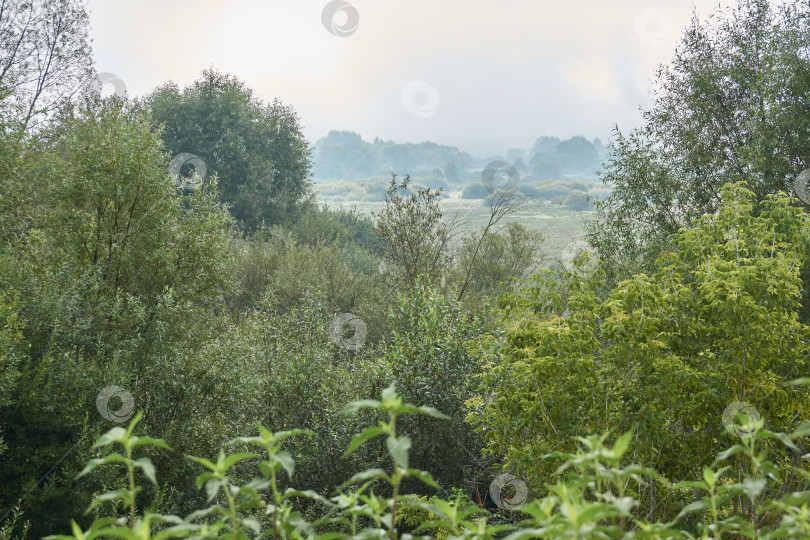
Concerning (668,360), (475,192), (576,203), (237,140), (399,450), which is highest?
(475,192)

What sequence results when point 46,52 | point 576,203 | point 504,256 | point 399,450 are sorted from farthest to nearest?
point 576,203 < point 504,256 < point 46,52 < point 399,450

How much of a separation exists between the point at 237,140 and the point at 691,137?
3044 centimetres

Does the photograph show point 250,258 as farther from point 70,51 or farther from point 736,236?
point 736,236

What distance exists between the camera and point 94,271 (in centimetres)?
1154

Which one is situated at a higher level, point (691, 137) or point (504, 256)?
point (691, 137)

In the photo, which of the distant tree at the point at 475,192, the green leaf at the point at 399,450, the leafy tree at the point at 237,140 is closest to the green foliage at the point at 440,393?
Result: the green leaf at the point at 399,450

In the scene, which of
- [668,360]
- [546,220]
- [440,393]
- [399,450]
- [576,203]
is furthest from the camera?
[576,203]

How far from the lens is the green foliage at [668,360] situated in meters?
5.85

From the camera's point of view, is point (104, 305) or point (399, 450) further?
point (104, 305)

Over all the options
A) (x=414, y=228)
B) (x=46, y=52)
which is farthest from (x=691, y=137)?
(x=46, y=52)

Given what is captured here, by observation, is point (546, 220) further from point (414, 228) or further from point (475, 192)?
point (414, 228)

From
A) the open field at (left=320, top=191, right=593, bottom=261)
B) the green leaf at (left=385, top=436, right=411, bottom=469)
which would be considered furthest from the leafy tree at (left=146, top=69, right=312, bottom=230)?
the green leaf at (left=385, top=436, right=411, bottom=469)

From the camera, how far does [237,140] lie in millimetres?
39625

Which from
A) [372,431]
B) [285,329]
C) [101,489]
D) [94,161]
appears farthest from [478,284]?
[372,431]
